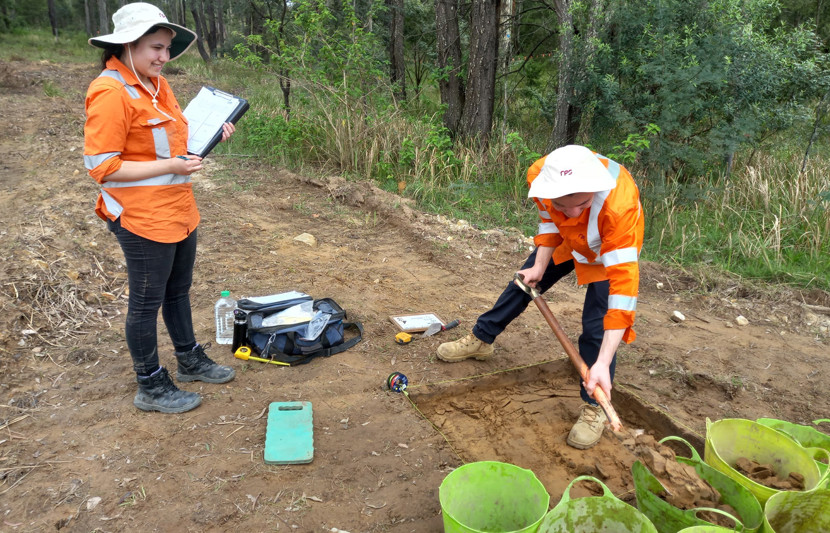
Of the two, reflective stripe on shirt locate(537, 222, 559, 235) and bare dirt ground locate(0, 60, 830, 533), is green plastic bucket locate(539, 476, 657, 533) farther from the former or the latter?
reflective stripe on shirt locate(537, 222, 559, 235)

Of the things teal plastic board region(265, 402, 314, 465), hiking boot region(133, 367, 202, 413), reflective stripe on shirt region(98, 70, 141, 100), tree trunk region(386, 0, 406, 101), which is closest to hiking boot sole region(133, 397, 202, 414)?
hiking boot region(133, 367, 202, 413)

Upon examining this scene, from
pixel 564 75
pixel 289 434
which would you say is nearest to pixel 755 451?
pixel 289 434

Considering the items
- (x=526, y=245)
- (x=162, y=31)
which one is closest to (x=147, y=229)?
(x=162, y=31)

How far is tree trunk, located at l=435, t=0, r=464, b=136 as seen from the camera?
8.62m

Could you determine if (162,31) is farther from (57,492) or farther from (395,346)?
(395,346)

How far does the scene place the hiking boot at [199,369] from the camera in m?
3.16

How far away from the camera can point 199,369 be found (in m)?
3.20

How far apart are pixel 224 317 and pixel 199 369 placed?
85 cm

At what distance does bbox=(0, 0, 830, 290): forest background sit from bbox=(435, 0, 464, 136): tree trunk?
0.11ft

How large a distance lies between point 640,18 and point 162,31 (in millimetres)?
5239

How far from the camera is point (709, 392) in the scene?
3.52 m

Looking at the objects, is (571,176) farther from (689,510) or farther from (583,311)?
(689,510)

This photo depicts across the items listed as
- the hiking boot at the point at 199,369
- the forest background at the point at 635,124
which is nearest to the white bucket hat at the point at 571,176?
the hiking boot at the point at 199,369

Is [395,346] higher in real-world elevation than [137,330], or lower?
lower
